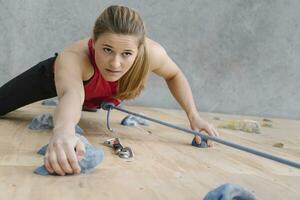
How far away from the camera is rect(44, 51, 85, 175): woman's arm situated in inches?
35.8

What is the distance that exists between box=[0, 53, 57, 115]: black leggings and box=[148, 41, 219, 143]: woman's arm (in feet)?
1.32

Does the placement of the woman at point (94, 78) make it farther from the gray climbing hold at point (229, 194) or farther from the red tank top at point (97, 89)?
the gray climbing hold at point (229, 194)

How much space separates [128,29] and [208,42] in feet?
6.22

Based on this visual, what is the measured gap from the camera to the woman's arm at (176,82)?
1.54m

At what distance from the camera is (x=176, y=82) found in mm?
1710

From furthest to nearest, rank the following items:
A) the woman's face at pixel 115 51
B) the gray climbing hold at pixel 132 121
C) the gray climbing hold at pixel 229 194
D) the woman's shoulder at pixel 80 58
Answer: the gray climbing hold at pixel 132 121
the woman's shoulder at pixel 80 58
the woman's face at pixel 115 51
the gray climbing hold at pixel 229 194

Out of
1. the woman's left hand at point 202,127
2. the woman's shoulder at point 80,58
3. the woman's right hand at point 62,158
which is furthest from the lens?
the woman's left hand at point 202,127

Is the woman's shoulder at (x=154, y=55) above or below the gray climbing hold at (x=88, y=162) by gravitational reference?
above

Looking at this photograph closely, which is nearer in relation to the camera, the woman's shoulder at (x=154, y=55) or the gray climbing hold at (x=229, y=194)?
the gray climbing hold at (x=229, y=194)

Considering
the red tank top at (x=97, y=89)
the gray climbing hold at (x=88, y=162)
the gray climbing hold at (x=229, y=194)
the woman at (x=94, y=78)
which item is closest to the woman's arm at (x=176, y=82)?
the woman at (x=94, y=78)

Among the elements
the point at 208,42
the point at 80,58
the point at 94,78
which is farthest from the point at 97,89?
the point at 208,42

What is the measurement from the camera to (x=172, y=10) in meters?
2.96

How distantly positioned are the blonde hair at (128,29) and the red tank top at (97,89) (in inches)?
2.2

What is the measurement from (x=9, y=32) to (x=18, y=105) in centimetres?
106
